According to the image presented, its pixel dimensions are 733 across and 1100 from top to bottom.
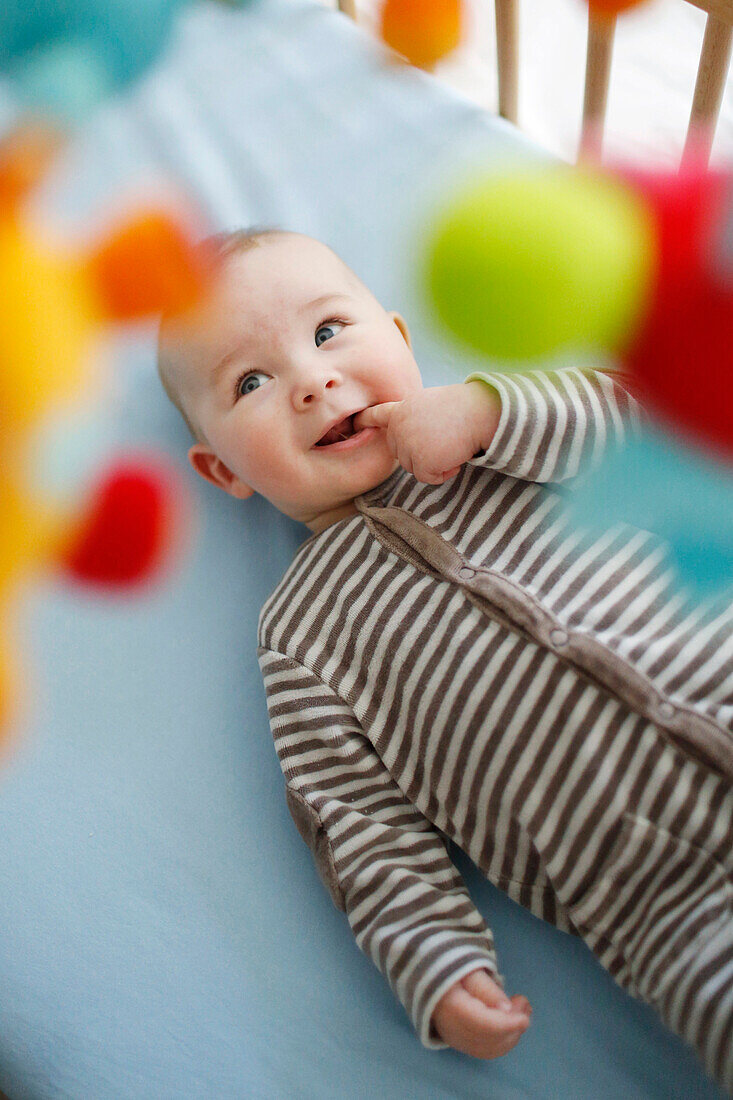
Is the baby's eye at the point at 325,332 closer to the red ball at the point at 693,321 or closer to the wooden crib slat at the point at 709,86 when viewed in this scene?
the red ball at the point at 693,321

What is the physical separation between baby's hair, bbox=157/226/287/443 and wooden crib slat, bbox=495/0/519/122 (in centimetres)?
43

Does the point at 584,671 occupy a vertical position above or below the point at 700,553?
below

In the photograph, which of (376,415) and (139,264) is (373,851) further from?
(139,264)

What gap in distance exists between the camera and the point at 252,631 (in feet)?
2.77

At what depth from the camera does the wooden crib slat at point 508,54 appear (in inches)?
41.5

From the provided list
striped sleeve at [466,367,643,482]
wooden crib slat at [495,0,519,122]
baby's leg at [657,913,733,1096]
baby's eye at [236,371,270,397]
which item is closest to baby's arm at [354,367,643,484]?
striped sleeve at [466,367,643,482]

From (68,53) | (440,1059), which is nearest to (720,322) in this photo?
(440,1059)

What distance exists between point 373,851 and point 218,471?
0.40m

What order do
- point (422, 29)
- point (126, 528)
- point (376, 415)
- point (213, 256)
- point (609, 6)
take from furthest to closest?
point (422, 29) → point (609, 6) → point (126, 528) → point (213, 256) → point (376, 415)

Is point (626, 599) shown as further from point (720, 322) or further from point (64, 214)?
point (64, 214)

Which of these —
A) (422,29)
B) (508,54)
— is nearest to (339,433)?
(508,54)

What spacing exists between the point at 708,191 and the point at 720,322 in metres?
0.20

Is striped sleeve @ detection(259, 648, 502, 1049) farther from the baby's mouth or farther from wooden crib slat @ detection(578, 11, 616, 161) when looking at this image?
wooden crib slat @ detection(578, 11, 616, 161)

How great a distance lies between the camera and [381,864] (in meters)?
0.64
